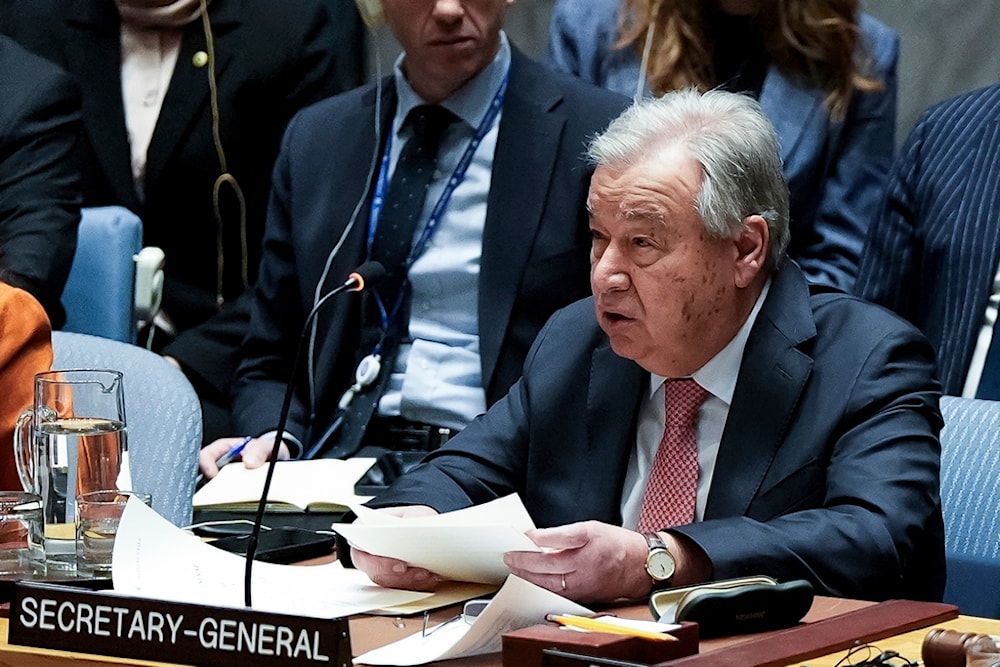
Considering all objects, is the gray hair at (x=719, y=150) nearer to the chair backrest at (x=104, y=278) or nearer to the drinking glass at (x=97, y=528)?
the drinking glass at (x=97, y=528)

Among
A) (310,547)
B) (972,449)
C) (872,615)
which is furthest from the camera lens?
(972,449)

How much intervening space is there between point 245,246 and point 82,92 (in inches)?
21.2

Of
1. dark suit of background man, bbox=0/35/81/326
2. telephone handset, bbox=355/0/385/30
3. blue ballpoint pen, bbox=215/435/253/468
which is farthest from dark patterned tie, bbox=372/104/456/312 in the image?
dark suit of background man, bbox=0/35/81/326

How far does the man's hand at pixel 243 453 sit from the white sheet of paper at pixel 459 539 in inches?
48.5

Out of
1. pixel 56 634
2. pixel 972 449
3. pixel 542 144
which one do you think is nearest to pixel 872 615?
pixel 972 449

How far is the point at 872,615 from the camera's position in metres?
1.80

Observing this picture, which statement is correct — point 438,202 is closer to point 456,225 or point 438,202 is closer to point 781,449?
point 456,225

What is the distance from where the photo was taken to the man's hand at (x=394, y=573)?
1936 mm

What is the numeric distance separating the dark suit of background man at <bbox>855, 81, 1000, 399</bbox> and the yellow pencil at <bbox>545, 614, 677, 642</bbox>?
1.68m

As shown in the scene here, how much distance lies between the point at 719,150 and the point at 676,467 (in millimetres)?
423

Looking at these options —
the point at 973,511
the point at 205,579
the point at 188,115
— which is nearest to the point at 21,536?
the point at 205,579

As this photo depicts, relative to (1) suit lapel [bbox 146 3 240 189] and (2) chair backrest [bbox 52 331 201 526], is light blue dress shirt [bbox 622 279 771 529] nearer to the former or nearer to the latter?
(2) chair backrest [bbox 52 331 201 526]

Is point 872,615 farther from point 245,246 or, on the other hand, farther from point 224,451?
point 245,246

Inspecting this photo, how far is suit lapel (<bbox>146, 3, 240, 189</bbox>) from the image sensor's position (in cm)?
404
